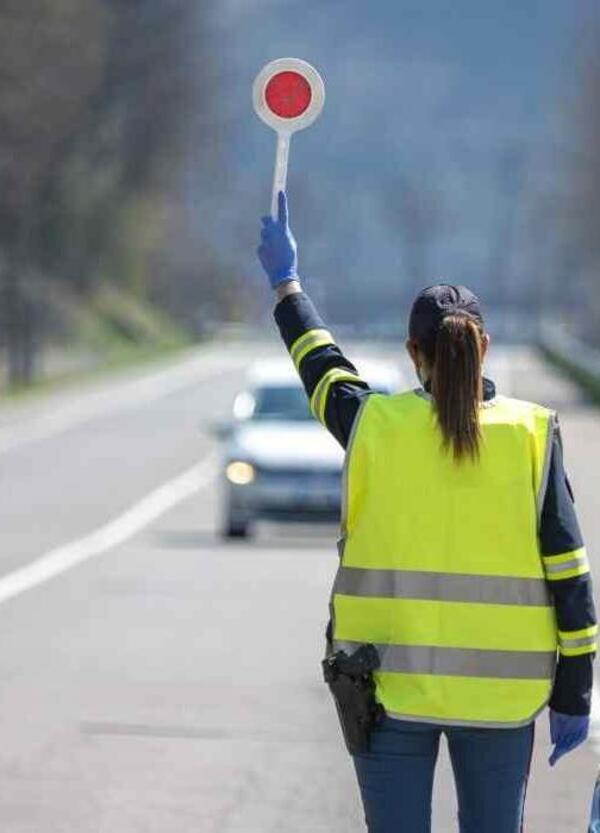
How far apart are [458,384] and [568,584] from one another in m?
0.45

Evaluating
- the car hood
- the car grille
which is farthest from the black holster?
the car grille

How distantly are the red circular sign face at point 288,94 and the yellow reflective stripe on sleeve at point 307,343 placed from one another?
634mm

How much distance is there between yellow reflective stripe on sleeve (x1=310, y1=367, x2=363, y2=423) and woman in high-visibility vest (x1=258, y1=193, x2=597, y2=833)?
0.48ft

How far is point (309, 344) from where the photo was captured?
18.5 feet

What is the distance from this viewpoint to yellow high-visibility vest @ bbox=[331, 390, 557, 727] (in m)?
5.30

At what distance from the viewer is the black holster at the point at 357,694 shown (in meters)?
5.27

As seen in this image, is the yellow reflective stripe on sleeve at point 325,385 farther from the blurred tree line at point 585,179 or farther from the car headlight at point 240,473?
the blurred tree line at point 585,179

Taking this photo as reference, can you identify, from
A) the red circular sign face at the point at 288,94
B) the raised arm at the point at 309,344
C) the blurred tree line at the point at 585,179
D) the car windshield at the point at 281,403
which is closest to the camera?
the raised arm at the point at 309,344

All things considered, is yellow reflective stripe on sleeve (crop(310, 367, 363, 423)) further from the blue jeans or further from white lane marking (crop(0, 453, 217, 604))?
white lane marking (crop(0, 453, 217, 604))

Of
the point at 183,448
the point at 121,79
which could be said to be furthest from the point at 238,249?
the point at 183,448

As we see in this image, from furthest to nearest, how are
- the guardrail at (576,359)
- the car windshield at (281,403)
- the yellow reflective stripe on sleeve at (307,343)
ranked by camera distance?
the guardrail at (576,359) → the car windshield at (281,403) → the yellow reflective stripe on sleeve at (307,343)

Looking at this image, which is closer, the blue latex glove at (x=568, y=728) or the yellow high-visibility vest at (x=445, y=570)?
the yellow high-visibility vest at (x=445, y=570)

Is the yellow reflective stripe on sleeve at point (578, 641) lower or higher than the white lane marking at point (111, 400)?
lower

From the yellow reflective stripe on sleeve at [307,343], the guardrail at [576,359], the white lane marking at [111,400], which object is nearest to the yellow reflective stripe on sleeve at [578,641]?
the yellow reflective stripe on sleeve at [307,343]
